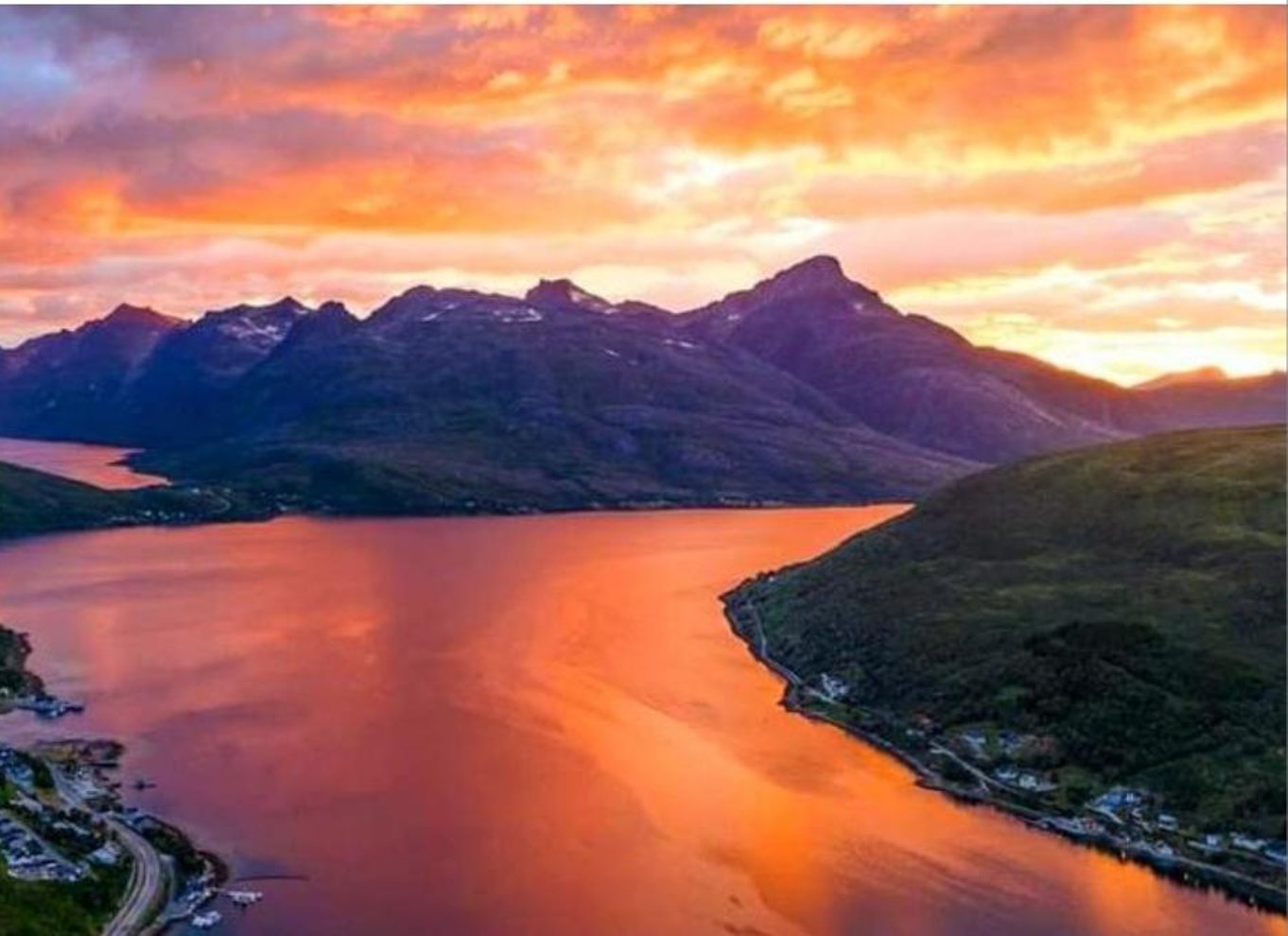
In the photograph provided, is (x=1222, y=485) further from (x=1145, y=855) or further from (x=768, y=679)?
(x=1145, y=855)

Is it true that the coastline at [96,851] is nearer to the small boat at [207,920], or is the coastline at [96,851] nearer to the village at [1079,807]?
the small boat at [207,920]

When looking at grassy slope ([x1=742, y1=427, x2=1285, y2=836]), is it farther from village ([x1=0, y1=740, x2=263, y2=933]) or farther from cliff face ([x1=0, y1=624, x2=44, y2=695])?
cliff face ([x1=0, y1=624, x2=44, y2=695])

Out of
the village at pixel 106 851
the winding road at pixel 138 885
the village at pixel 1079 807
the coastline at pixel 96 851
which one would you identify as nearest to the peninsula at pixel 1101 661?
the village at pixel 1079 807

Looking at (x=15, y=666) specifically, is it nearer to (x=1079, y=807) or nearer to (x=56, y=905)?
(x=56, y=905)

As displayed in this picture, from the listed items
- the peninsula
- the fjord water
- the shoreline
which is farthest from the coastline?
the peninsula

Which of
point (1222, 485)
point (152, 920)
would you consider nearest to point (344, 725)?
point (152, 920)

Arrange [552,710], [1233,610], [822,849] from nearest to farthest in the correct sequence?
[822,849], [1233,610], [552,710]
